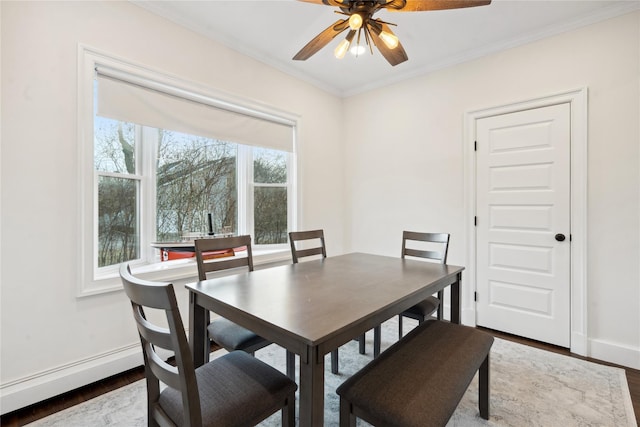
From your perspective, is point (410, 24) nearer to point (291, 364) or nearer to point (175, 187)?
point (175, 187)

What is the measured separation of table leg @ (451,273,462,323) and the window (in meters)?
1.98

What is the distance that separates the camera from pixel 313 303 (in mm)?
1318

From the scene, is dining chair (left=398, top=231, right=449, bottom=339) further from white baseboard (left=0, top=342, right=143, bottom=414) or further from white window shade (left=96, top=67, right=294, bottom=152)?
white baseboard (left=0, top=342, right=143, bottom=414)

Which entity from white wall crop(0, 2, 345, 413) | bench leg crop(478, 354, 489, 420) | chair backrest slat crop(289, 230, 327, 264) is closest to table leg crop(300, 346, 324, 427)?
bench leg crop(478, 354, 489, 420)

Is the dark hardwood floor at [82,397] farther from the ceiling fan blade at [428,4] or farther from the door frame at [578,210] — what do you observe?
the ceiling fan blade at [428,4]

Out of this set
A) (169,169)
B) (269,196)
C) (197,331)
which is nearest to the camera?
(197,331)

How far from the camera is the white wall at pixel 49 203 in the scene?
173cm

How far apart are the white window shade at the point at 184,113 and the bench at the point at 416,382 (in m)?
2.36

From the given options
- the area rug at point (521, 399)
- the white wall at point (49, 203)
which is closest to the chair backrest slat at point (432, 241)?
the area rug at point (521, 399)

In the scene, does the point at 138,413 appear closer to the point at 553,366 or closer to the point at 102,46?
the point at 102,46

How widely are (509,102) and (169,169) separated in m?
3.23

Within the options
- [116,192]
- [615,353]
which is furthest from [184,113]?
[615,353]

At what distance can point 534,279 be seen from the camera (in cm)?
271

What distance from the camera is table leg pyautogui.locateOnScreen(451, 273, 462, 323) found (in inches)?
76.1
